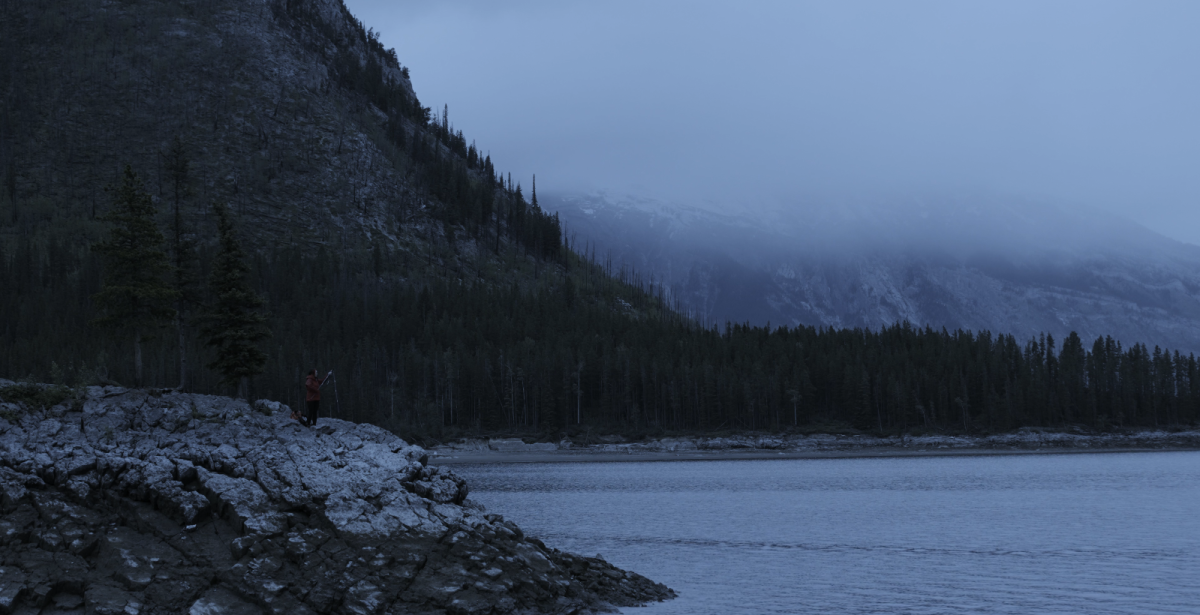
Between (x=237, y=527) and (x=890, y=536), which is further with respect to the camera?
(x=890, y=536)

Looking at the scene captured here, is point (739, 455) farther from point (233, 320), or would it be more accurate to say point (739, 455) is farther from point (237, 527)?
point (237, 527)

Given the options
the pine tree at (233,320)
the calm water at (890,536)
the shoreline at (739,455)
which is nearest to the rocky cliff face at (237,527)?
the calm water at (890,536)

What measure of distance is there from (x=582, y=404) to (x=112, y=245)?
12402 centimetres

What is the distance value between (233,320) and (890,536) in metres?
35.8

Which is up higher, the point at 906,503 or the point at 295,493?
the point at 295,493

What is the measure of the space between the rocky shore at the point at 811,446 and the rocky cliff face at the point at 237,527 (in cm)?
10928

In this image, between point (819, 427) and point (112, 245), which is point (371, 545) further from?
point (819, 427)

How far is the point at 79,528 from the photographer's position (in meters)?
29.5

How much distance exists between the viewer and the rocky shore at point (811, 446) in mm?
146625

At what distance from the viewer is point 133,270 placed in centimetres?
5122

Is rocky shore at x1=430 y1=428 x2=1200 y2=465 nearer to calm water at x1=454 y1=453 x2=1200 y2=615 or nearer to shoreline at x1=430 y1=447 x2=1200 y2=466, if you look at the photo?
shoreline at x1=430 y1=447 x2=1200 y2=466

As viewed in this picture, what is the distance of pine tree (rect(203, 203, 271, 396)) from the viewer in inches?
1946

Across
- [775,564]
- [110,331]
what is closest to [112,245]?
[110,331]

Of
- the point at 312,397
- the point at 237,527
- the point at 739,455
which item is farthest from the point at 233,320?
the point at 739,455
